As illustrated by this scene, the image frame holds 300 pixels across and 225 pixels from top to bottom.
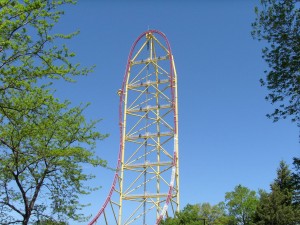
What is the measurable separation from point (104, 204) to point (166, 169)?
690 cm

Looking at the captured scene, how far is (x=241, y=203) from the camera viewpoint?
148 ft

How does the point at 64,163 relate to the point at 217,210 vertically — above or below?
below

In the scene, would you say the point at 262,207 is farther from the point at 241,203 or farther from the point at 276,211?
the point at 241,203

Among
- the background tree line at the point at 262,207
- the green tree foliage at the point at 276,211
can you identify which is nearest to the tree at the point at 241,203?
the background tree line at the point at 262,207

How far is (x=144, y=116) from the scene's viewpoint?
40562mm

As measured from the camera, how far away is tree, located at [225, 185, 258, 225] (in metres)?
44.3

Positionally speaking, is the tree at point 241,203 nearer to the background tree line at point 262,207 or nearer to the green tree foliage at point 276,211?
the background tree line at point 262,207

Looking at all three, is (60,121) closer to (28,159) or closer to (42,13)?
(28,159)

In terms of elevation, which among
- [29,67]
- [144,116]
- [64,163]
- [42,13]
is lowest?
[64,163]

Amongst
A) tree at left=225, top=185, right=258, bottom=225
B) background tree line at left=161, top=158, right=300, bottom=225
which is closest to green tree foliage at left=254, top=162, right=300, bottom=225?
background tree line at left=161, top=158, right=300, bottom=225

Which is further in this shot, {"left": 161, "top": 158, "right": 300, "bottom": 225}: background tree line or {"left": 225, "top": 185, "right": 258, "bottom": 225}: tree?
{"left": 225, "top": 185, "right": 258, "bottom": 225}: tree

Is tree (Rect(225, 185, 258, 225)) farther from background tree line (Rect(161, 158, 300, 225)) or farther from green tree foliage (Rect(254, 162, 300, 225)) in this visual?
green tree foliage (Rect(254, 162, 300, 225))

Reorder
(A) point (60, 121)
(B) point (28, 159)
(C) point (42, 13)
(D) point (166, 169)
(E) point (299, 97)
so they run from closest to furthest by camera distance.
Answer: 1. (E) point (299, 97)
2. (C) point (42, 13)
3. (B) point (28, 159)
4. (A) point (60, 121)
5. (D) point (166, 169)

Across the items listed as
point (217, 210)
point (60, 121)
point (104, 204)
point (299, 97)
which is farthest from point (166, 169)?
point (299, 97)
